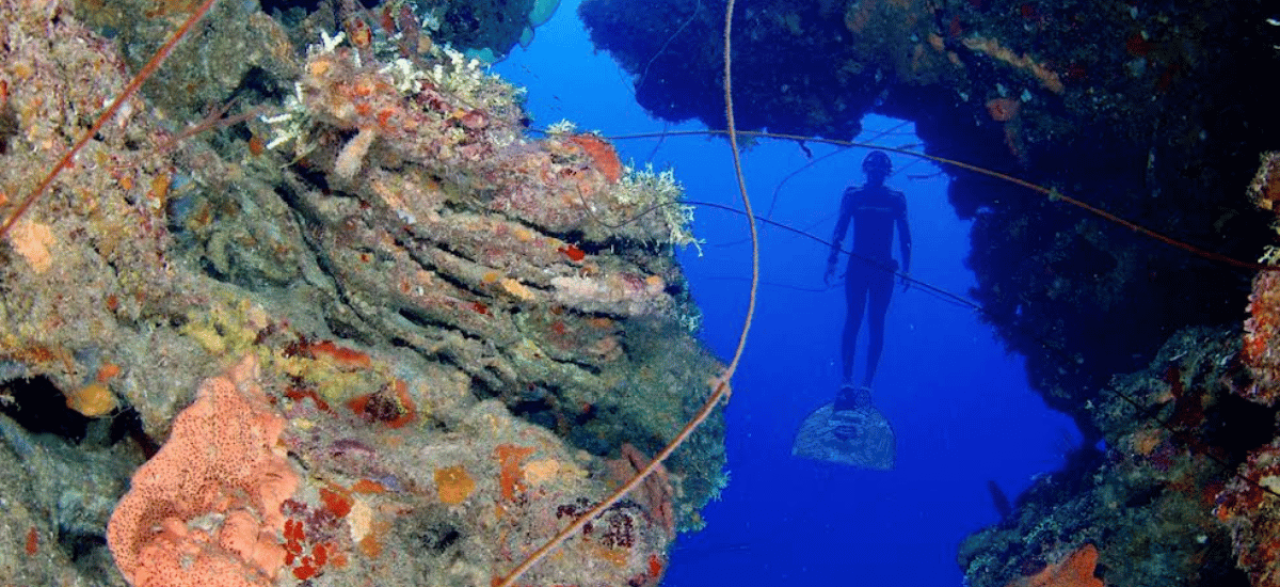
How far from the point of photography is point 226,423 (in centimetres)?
300

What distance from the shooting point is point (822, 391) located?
307 feet

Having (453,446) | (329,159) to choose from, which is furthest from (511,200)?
(453,446)

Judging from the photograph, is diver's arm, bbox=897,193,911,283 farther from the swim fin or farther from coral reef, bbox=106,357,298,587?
coral reef, bbox=106,357,298,587

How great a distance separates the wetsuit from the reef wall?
951cm

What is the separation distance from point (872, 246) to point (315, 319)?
13397 millimetres

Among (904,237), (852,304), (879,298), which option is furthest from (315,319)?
(852,304)

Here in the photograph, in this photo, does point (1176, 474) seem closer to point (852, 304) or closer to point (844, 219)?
point (844, 219)

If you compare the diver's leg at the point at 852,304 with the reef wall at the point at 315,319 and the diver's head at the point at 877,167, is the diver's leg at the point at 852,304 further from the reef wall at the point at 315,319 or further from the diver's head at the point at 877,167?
the reef wall at the point at 315,319

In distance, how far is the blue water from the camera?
51000mm

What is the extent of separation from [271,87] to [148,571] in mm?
3197

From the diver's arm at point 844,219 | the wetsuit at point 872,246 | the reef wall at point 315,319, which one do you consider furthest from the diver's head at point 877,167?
the reef wall at point 315,319

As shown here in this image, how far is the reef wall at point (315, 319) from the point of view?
2.64m

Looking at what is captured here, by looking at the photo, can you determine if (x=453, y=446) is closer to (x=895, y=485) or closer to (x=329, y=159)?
(x=329, y=159)

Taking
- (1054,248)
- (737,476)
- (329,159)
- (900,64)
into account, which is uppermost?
(737,476)
